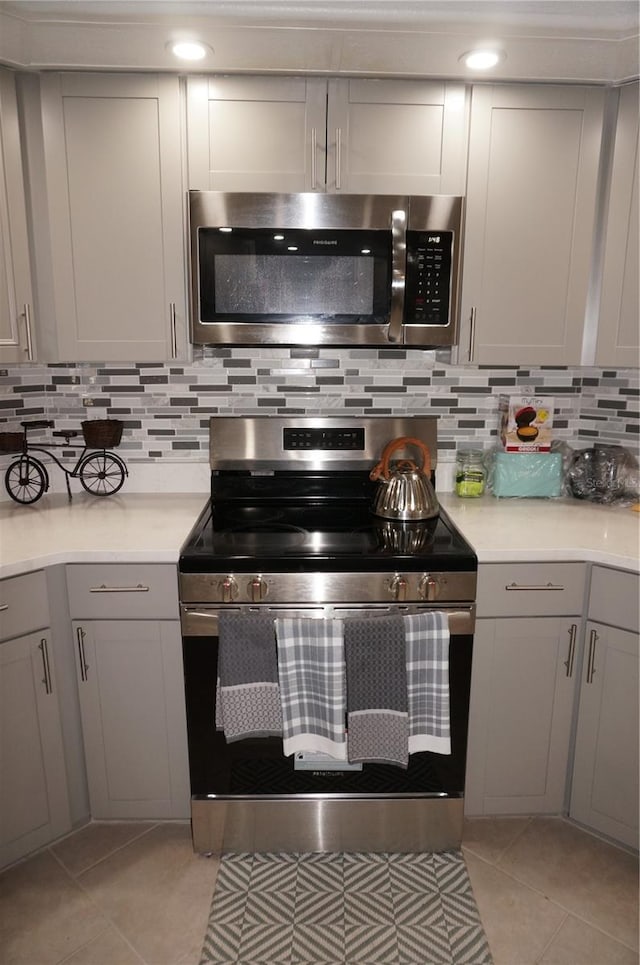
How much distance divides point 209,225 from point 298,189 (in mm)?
284

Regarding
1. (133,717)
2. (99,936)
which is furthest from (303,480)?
(99,936)

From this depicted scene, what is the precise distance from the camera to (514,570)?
1.71 meters

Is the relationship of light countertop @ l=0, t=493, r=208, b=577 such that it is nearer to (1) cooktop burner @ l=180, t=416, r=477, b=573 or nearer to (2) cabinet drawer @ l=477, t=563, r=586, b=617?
(1) cooktop burner @ l=180, t=416, r=477, b=573

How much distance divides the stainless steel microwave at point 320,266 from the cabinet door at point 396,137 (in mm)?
53

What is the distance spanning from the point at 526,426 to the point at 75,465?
166cm

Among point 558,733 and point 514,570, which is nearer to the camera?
point 514,570

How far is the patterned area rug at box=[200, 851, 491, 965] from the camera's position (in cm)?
154

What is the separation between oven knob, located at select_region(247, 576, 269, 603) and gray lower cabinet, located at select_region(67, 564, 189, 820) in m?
0.23

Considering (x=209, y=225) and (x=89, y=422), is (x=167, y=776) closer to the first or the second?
(x=89, y=422)

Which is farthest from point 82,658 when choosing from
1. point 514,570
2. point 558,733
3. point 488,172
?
point 488,172

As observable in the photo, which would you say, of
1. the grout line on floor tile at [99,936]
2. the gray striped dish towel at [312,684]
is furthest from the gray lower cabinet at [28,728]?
the gray striped dish towel at [312,684]

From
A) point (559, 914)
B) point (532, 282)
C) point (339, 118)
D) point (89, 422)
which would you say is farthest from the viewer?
point (89, 422)

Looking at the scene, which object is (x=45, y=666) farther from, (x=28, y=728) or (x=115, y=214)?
(x=115, y=214)

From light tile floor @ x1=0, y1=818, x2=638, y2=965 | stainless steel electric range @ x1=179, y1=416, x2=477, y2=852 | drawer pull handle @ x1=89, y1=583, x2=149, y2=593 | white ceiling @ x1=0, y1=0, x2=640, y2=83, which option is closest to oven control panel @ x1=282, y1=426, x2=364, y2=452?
stainless steel electric range @ x1=179, y1=416, x2=477, y2=852
